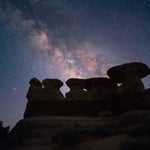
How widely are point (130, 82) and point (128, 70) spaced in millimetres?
1603

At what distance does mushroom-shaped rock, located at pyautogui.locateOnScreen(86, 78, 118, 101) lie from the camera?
22192mm

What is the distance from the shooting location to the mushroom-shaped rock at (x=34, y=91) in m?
22.5

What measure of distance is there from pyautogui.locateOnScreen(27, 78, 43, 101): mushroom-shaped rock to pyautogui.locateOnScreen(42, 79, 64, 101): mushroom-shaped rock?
25.7 inches

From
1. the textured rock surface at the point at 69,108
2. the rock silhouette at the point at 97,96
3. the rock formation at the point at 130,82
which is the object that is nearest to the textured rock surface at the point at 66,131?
the rock formation at the point at 130,82

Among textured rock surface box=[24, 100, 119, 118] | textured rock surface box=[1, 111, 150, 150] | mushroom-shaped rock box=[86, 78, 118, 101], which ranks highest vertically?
mushroom-shaped rock box=[86, 78, 118, 101]

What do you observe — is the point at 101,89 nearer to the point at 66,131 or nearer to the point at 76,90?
the point at 76,90

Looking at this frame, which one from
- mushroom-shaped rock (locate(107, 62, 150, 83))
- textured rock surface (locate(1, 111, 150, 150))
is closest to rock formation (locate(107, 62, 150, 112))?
mushroom-shaped rock (locate(107, 62, 150, 83))

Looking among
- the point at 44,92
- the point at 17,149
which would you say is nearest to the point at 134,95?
the point at 44,92

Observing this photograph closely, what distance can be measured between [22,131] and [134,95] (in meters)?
11.0

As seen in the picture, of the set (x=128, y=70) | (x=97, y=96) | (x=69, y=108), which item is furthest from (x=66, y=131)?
(x=128, y=70)

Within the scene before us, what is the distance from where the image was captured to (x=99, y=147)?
975cm

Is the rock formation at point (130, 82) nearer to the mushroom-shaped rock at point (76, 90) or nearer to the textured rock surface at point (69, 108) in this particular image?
the textured rock surface at point (69, 108)

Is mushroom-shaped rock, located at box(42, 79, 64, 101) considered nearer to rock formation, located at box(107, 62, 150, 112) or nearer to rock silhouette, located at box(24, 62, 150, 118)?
rock silhouette, located at box(24, 62, 150, 118)

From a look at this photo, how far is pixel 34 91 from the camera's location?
23109 millimetres
